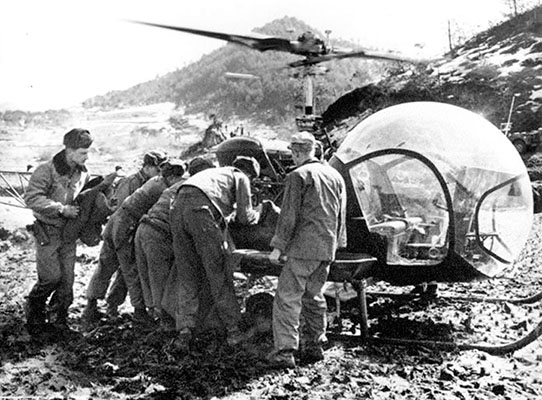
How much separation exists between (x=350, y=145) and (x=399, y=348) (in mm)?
2148

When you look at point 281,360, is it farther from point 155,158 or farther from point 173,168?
point 155,158

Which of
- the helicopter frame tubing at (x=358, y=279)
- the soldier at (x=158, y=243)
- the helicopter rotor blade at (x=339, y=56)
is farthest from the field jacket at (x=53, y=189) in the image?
the helicopter rotor blade at (x=339, y=56)

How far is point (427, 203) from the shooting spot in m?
5.75

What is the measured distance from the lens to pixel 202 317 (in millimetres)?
5688

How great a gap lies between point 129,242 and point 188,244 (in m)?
1.11

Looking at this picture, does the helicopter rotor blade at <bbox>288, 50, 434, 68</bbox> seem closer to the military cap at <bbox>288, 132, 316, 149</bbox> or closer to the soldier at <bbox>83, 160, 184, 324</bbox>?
the soldier at <bbox>83, 160, 184, 324</bbox>

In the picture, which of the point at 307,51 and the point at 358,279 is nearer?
the point at 358,279

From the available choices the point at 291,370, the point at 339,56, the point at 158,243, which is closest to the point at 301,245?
the point at 291,370

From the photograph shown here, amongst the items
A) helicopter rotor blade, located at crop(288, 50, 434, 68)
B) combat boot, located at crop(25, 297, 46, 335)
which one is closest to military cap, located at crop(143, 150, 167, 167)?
combat boot, located at crop(25, 297, 46, 335)

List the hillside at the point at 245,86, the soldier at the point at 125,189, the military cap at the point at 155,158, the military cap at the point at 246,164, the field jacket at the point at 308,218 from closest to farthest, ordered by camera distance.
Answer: the field jacket at the point at 308,218 < the military cap at the point at 246,164 < the soldier at the point at 125,189 < the military cap at the point at 155,158 < the hillside at the point at 245,86

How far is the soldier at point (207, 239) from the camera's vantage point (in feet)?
17.3

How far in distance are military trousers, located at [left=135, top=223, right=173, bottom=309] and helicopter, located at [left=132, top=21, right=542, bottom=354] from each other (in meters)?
0.84

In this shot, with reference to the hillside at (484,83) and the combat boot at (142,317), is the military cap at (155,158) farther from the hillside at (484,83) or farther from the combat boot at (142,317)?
the hillside at (484,83)

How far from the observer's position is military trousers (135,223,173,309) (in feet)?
19.2
